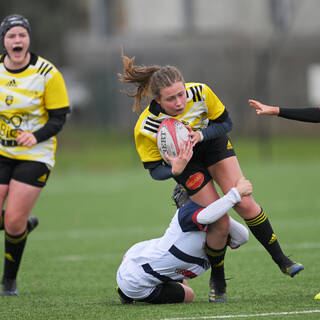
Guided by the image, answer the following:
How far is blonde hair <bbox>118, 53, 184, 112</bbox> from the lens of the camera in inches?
211

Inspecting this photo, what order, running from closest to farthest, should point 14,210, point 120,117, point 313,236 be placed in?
point 14,210 → point 313,236 → point 120,117

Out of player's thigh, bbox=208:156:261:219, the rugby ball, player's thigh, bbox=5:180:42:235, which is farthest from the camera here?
player's thigh, bbox=5:180:42:235

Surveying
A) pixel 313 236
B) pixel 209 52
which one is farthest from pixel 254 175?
pixel 209 52

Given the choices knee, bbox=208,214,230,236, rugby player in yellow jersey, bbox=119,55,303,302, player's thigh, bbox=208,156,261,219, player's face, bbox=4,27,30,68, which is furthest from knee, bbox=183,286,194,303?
player's face, bbox=4,27,30,68

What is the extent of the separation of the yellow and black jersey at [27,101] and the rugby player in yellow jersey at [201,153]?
84 centimetres

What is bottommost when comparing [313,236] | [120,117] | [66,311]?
[120,117]

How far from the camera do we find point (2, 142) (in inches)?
246

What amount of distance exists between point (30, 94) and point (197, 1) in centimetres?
2457

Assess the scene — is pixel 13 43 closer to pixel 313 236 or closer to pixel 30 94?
pixel 30 94

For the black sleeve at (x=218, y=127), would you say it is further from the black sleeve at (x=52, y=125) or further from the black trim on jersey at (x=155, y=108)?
the black sleeve at (x=52, y=125)

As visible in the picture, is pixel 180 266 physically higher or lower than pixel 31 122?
lower

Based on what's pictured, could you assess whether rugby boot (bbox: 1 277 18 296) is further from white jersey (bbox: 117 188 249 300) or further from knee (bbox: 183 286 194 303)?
knee (bbox: 183 286 194 303)

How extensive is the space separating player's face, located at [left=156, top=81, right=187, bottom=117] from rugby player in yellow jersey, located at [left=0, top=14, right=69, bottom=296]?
1.28 m

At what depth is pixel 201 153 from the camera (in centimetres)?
571
